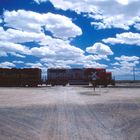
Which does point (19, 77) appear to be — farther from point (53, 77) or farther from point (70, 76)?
point (70, 76)

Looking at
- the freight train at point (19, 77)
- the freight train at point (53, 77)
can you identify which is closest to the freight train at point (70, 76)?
the freight train at point (53, 77)

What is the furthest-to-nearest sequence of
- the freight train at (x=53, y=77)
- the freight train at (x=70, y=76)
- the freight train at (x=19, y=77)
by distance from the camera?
the freight train at (x=70, y=76), the freight train at (x=53, y=77), the freight train at (x=19, y=77)

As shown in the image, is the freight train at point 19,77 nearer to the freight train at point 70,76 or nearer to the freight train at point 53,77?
the freight train at point 53,77

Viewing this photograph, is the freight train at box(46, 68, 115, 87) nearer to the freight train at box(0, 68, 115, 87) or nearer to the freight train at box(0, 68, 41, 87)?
the freight train at box(0, 68, 115, 87)

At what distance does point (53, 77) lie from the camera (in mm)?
68625

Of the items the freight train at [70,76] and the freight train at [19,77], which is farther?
the freight train at [70,76]

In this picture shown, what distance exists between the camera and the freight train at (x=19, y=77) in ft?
192

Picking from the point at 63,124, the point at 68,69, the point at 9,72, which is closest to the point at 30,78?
the point at 9,72

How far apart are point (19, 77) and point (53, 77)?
36.9 ft

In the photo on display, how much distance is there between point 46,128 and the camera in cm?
921

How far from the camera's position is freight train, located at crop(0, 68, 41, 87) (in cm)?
5862

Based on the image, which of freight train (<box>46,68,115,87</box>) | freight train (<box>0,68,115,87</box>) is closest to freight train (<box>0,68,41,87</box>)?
freight train (<box>0,68,115,87</box>)

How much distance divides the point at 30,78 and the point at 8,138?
51438mm

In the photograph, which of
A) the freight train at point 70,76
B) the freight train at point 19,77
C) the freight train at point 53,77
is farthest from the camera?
the freight train at point 70,76
